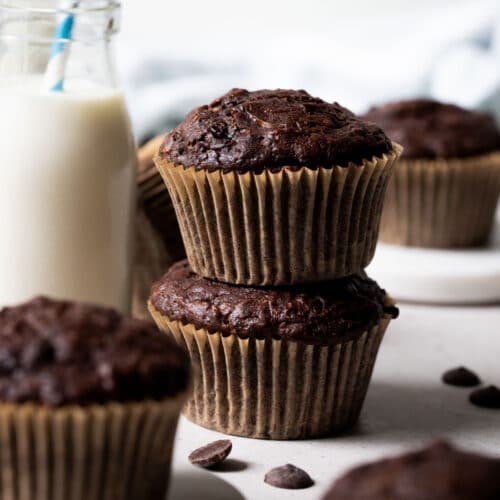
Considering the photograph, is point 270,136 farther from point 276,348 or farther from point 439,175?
point 439,175

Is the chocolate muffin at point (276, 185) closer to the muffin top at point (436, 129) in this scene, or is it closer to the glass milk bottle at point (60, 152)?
the glass milk bottle at point (60, 152)

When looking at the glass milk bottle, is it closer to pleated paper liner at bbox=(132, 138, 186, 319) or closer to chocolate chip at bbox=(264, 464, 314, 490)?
pleated paper liner at bbox=(132, 138, 186, 319)

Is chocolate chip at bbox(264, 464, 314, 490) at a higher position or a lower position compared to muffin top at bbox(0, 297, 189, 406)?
lower

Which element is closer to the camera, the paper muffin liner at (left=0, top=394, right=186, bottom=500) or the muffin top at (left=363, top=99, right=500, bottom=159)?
the paper muffin liner at (left=0, top=394, right=186, bottom=500)

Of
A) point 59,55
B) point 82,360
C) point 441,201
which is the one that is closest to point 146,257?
point 59,55

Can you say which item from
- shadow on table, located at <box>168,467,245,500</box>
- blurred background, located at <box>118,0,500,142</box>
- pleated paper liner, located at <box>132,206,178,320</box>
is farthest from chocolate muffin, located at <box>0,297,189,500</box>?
blurred background, located at <box>118,0,500,142</box>
